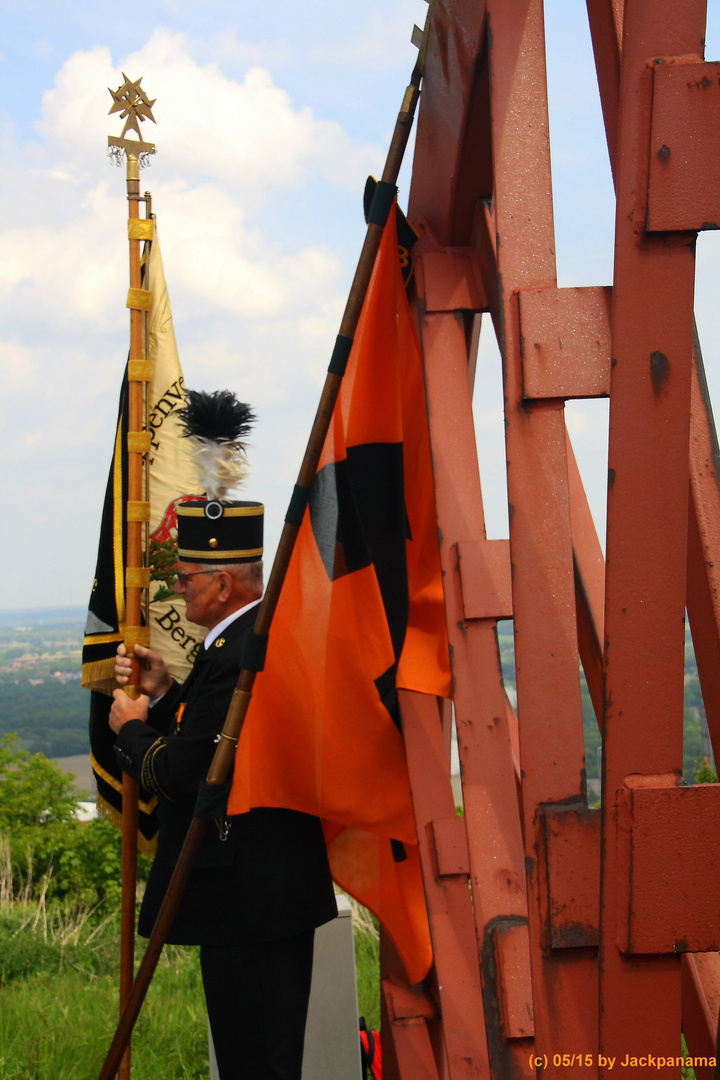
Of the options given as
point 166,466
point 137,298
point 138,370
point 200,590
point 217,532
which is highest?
point 137,298

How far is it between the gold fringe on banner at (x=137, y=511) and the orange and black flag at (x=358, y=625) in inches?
48.3

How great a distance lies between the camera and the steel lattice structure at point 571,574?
141 cm

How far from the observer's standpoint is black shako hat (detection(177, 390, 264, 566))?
118 inches

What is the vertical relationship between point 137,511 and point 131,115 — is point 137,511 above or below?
below

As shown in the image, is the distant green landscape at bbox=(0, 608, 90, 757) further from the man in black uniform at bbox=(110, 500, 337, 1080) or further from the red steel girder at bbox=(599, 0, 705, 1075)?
the red steel girder at bbox=(599, 0, 705, 1075)

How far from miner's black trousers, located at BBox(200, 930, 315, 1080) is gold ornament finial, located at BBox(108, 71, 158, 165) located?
2751 millimetres

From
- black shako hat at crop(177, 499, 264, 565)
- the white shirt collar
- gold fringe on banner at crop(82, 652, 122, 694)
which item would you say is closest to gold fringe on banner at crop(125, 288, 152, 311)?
black shako hat at crop(177, 499, 264, 565)

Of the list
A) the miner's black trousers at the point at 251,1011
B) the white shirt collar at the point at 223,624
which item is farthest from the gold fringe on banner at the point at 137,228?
the miner's black trousers at the point at 251,1011

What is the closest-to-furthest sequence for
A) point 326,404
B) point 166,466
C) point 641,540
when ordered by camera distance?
point 641,540
point 326,404
point 166,466

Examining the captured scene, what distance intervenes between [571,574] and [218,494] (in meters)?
1.69

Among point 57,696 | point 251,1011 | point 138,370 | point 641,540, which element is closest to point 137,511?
point 138,370

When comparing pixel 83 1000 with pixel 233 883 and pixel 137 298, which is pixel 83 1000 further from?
pixel 137 298

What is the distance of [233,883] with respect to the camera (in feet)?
8.89

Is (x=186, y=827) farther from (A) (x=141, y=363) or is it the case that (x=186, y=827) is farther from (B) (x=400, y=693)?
(A) (x=141, y=363)
